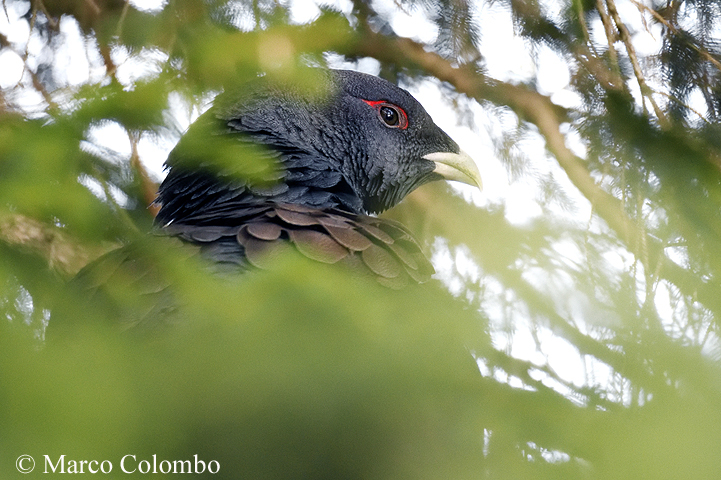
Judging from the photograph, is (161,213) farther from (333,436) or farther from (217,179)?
(333,436)

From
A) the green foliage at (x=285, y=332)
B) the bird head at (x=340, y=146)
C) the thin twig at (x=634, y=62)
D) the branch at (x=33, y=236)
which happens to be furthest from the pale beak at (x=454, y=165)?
the branch at (x=33, y=236)

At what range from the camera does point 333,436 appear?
1.29 metres

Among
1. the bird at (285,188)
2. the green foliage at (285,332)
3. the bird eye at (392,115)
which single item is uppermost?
the bird eye at (392,115)

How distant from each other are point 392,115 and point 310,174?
33.7 inches

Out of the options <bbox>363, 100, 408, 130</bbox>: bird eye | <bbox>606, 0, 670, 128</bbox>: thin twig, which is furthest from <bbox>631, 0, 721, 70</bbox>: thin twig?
<bbox>363, 100, 408, 130</bbox>: bird eye

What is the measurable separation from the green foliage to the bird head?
742 millimetres

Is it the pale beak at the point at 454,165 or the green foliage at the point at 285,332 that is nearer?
the green foliage at the point at 285,332

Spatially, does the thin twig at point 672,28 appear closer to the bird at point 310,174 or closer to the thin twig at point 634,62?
the thin twig at point 634,62

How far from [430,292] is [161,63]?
1.02 metres

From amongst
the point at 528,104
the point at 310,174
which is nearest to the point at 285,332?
the point at 310,174

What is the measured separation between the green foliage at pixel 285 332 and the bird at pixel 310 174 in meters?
0.14

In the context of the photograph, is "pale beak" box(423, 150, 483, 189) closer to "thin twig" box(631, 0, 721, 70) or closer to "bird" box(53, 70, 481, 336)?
"bird" box(53, 70, 481, 336)

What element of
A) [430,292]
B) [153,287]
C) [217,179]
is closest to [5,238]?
[153,287]

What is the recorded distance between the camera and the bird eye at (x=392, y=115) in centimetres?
376
